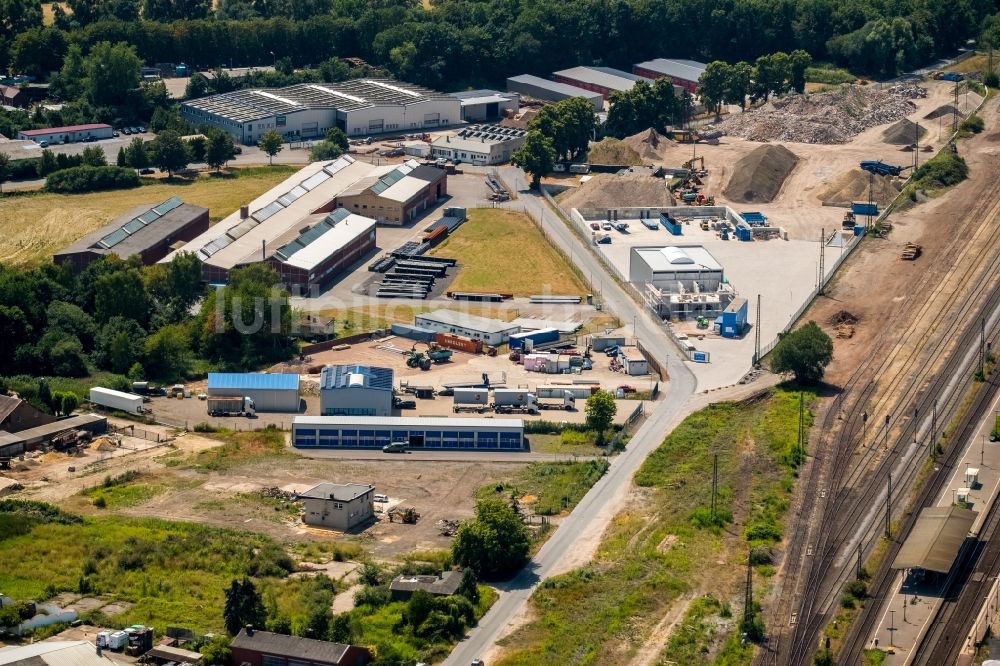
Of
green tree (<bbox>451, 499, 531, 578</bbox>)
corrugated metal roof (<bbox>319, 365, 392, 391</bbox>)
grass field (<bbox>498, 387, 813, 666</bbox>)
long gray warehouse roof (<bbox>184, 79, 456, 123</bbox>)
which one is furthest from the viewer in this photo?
long gray warehouse roof (<bbox>184, 79, 456, 123</bbox>)

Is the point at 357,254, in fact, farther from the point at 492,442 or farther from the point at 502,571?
the point at 502,571

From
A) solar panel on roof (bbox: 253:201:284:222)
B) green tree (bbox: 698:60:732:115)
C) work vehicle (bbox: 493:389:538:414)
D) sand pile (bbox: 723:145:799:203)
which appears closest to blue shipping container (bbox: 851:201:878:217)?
sand pile (bbox: 723:145:799:203)

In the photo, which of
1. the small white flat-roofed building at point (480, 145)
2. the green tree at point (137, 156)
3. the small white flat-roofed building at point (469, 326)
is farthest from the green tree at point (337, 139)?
the small white flat-roofed building at point (469, 326)

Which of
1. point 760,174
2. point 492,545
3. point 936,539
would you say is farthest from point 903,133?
point 492,545

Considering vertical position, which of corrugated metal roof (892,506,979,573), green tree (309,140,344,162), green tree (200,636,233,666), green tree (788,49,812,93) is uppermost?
green tree (788,49,812,93)

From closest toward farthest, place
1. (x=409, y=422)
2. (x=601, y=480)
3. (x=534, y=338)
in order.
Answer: (x=601, y=480) < (x=409, y=422) < (x=534, y=338)

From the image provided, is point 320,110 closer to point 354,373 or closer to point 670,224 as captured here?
point 670,224

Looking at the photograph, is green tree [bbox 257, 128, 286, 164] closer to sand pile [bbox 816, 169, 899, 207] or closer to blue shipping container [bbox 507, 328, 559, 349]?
sand pile [bbox 816, 169, 899, 207]

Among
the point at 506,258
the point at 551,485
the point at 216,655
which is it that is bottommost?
the point at 506,258

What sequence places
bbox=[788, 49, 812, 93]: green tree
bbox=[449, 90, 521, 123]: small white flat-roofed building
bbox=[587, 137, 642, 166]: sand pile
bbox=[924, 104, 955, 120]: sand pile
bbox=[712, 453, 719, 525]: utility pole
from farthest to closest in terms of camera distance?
bbox=[449, 90, 521, 123]: small white flat-roofed building
bbox=[788, 49, 812, 93]: green tree
bbox=[924, 104, 955, 120]: sand pile
bbox=[587, 137, 642, 166]: sand pile
bbox=[712, 453, 719, 525]: utility pole
